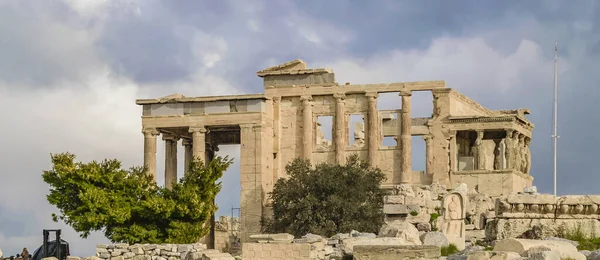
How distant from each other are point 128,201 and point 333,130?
46.9 ft

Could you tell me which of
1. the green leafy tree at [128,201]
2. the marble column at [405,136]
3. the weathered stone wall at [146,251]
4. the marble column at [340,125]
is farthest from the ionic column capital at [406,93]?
the weathered stone wall at [146,251]

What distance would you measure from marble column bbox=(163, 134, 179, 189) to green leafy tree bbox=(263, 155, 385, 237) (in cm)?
660

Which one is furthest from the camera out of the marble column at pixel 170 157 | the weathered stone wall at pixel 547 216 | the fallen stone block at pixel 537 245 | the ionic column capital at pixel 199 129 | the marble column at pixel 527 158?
the marble column at pixel 170 157

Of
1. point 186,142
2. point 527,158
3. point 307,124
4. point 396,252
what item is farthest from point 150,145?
point 396,252

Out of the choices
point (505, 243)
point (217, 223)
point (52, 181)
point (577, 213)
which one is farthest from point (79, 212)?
point (505, 243)

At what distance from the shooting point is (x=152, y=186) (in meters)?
41.7

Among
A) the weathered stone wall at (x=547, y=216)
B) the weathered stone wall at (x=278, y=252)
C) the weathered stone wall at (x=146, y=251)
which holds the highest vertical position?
the weathered stone wall at (x=547, y=216)

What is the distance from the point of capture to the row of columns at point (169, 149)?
51750 mm

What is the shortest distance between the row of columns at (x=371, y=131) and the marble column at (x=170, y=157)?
5219mm

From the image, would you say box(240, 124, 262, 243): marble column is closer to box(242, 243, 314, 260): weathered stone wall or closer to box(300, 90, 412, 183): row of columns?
box(300, 90, 412, 183): row of columns

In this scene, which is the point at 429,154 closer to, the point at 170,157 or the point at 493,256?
the point at 170,157

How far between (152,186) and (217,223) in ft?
40.6

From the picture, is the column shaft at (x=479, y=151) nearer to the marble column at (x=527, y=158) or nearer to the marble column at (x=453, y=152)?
the marble column at (x=453, y=152)

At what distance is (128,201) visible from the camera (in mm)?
40094
